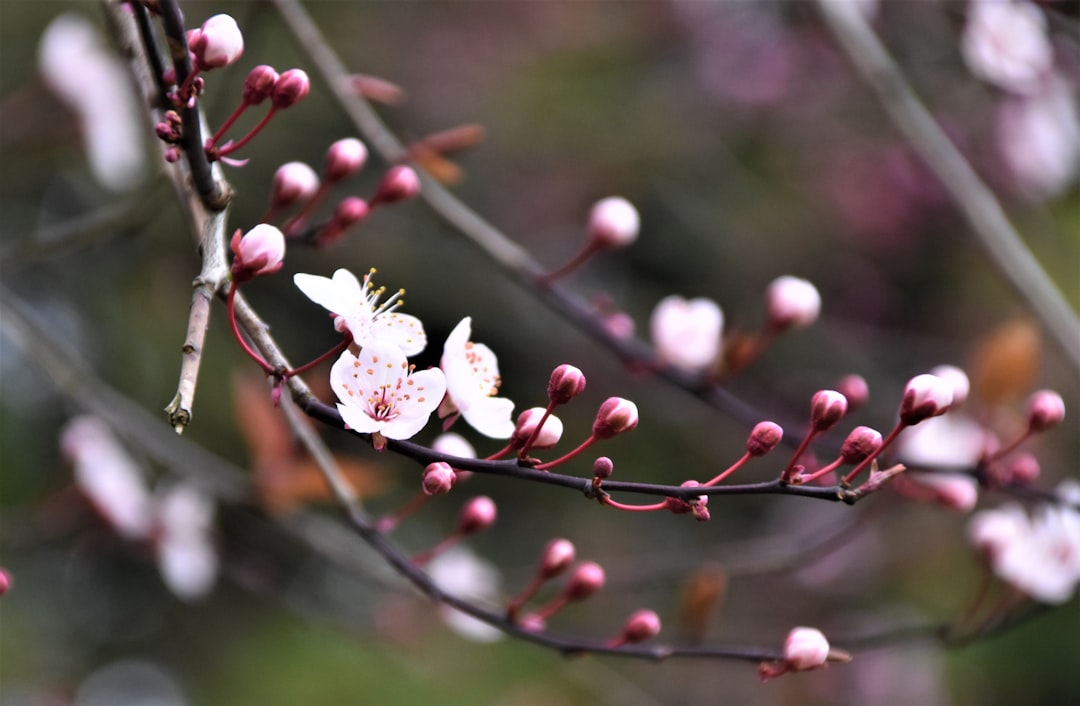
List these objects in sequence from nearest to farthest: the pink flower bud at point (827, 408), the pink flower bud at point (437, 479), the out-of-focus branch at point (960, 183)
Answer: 1. the pink flower bud at point (437, 479)
2. the pink flower bud at point (827, 408)
3. the out-of-focus branch at point (960, 183)

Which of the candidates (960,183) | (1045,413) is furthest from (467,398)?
(960,183)

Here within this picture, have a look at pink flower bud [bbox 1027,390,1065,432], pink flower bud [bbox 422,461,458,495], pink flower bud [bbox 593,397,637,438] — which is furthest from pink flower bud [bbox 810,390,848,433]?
A: pink flower bud [bbox 1027,390,1065,432]

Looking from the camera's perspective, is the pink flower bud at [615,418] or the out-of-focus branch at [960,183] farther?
the out-of-focus branch at [960,183]

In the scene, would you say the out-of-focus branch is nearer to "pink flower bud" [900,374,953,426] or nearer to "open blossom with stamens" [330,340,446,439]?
"pink flower bud" [900,374,953,426]

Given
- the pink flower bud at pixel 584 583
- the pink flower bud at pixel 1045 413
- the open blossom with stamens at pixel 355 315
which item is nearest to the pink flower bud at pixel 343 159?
the open blossom with stamens at pixel 355 315

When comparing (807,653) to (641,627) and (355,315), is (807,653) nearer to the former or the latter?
(641,627)

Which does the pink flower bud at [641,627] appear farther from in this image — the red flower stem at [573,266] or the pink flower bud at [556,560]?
the red flower stem at [573,266]
